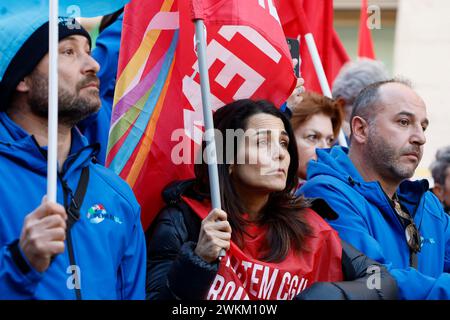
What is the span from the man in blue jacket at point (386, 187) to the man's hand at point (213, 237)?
36.5 inches

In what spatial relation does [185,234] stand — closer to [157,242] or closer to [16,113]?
[157,242]

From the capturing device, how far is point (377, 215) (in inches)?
212

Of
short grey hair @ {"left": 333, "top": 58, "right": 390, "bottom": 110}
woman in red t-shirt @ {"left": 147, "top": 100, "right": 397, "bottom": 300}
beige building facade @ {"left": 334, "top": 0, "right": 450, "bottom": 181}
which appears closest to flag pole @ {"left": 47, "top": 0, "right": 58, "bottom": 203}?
woman in red t-shirt @ {"left": 147, "top": 100, "right": 397, "bottom": 300}

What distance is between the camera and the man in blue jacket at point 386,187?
208 inches

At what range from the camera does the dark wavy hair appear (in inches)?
188

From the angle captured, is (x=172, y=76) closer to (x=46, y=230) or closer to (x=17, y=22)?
(x=17, y=22)

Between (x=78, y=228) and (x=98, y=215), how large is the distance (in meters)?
0.11

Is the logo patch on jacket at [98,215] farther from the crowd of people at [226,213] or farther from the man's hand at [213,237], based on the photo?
the man's hand at [213,237]

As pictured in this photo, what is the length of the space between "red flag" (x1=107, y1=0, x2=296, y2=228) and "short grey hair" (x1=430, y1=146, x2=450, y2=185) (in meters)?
1.88

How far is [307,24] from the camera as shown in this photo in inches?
251

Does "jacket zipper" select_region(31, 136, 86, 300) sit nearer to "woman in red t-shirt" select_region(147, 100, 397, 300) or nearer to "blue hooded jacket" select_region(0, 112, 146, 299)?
"blue hooded jacket" select_region(0, 112, 146, 299)
